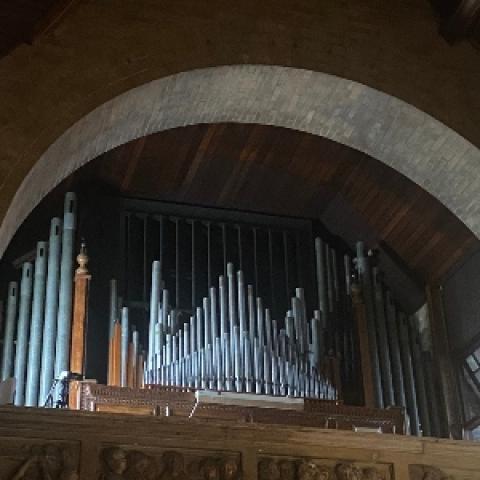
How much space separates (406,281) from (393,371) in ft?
4.54

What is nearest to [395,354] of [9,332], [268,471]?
[268,471]

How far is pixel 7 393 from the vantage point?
27.5 feet

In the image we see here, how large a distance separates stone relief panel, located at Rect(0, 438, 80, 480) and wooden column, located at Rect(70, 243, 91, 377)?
2507 millimetres

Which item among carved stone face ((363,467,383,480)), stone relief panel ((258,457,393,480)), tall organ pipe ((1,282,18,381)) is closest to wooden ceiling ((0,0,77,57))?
tall organ pipe ((1,282,18,381))

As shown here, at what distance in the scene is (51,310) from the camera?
11.0 m

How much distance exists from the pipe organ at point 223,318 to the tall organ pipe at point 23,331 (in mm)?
A: 12

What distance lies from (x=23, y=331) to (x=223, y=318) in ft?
6.57

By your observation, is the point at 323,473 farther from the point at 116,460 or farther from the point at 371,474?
the point at 116,460

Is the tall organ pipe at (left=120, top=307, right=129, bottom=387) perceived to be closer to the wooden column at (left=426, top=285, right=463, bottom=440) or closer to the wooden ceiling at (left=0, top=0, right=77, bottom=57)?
the wooden ceiling at (left=0, top=0, right=77, bottom=57)

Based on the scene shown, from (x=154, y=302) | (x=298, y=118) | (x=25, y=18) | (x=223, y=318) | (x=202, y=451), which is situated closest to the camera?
(x=202, y=451)

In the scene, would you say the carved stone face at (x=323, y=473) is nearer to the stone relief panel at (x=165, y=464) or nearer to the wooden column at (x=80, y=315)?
the stone relief panel at (x=165, y=464)

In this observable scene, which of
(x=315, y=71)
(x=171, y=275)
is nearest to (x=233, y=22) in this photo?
(x=315, y=71)

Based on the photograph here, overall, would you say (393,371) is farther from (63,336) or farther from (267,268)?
(63,336)

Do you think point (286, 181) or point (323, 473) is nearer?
point (323, 473)
